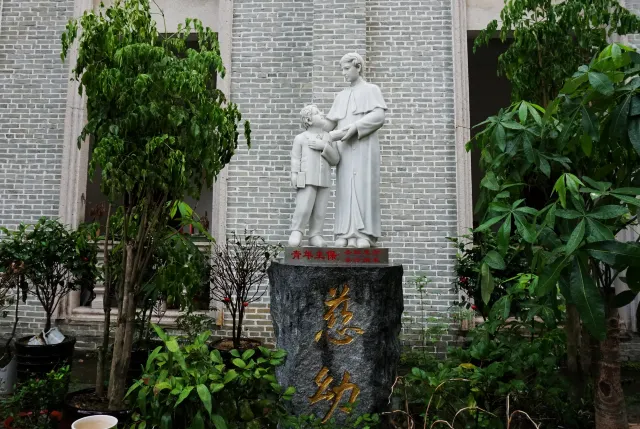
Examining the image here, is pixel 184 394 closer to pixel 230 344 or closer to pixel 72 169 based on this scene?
pixel 230 344

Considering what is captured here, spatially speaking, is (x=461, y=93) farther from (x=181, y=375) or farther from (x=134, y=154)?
(x=181, y=375)

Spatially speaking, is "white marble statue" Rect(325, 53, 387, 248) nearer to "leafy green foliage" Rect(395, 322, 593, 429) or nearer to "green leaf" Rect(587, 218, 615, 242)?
"leafy green foliage" Rect(395, 322, 593, 429)

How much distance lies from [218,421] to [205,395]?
15 centimetres

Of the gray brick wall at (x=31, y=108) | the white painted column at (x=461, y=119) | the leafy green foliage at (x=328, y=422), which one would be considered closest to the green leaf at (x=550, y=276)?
the leafy green foliage at (x=328, y=422)

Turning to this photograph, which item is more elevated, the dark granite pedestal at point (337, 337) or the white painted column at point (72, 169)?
→ the white painted column at point (72, 169)

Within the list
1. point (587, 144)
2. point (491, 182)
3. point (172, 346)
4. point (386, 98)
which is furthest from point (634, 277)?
point (386, 98)

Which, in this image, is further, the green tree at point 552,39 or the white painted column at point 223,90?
the white painted column at point 223,90

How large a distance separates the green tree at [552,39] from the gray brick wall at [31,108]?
5559mm

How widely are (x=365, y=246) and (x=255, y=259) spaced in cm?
211

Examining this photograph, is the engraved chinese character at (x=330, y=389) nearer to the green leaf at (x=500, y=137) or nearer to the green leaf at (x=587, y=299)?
the green leaf at (x=587, y=299)

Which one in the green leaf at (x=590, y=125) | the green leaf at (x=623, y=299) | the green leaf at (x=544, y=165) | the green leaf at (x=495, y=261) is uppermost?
the green leaf at (x=590, y=125)

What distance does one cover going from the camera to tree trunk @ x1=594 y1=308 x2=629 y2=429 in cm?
325

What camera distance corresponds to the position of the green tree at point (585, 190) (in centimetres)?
227

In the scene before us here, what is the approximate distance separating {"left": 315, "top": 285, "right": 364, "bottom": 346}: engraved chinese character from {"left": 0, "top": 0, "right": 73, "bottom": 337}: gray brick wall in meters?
4.66
